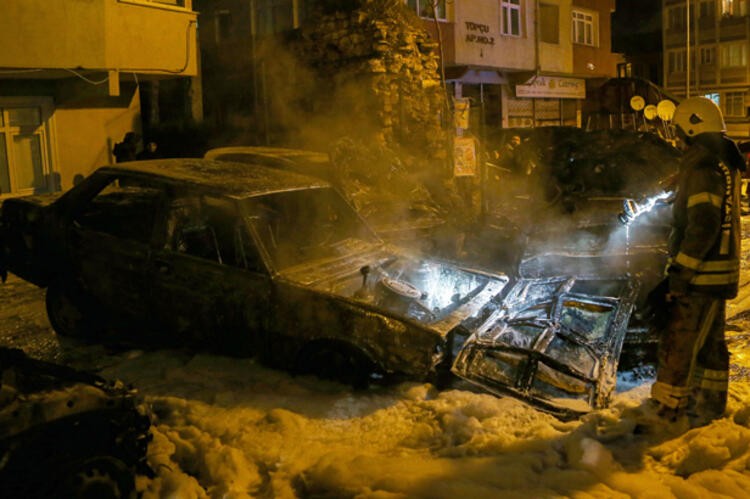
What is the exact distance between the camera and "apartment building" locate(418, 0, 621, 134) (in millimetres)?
22953

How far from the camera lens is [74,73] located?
12.2 metres

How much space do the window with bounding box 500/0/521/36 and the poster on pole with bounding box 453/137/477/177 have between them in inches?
619

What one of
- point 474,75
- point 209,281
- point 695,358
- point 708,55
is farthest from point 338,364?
point 708,55

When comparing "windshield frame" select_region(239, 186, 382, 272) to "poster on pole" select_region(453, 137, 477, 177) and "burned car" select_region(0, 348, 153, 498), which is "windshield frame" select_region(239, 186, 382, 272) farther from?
"poster on pole" select_region(453, 137, 477, 177)

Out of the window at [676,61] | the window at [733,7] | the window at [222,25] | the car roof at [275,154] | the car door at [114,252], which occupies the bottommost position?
the car door at [114,252]

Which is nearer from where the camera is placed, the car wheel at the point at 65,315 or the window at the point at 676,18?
the car wheel at the point at 65,315

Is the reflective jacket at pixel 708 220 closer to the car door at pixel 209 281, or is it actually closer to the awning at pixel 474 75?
the car door at pixel 209 281

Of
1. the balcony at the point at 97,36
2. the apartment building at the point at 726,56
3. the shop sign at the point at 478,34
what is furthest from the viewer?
the apartment building at the point at 726,56

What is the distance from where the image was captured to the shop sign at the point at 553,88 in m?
27.4

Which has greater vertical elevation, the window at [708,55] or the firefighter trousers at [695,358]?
the window at [708,55]

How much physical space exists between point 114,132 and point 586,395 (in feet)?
41.9

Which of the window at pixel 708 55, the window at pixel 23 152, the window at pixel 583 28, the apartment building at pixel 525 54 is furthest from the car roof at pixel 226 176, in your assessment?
the window at pixel 708 55

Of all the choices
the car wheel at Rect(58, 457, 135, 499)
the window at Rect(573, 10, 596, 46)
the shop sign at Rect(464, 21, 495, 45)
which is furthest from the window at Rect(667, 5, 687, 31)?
the car wheel at Rect(58, 457, 135, 499)

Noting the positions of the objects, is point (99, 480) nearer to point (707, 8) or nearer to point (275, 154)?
point (275, 154)
